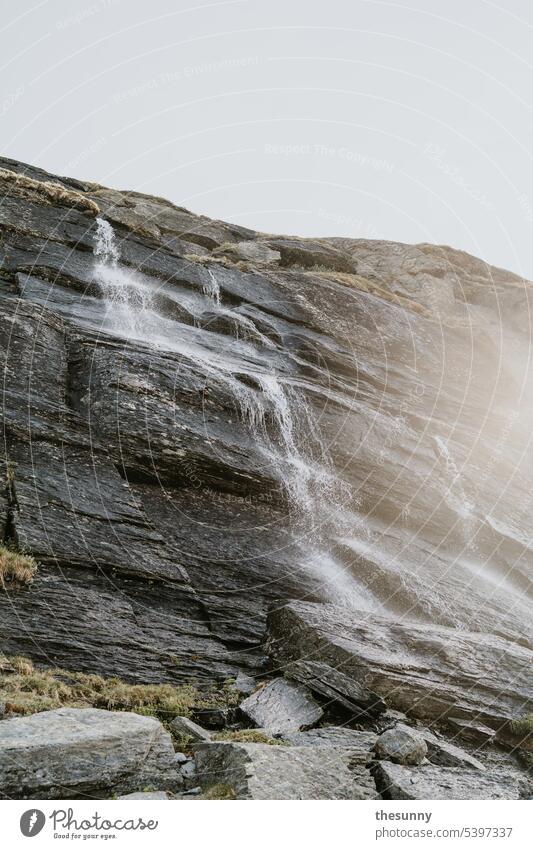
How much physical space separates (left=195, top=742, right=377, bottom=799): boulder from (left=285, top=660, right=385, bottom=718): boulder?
11.5 ft

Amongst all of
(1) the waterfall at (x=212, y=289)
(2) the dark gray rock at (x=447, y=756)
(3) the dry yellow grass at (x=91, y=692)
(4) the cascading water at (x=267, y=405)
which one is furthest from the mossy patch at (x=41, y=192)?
(2) the dark gray rock at (x=447, y=756)

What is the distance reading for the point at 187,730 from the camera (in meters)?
11.2

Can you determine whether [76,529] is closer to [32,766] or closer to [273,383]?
[32,766]

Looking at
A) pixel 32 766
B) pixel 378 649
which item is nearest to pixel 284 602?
pixel 378 649

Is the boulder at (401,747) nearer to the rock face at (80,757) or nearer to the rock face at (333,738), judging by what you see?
the rock face at (333,738)

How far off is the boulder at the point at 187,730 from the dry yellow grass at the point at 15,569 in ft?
16.2

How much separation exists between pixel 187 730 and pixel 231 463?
10.6 meters

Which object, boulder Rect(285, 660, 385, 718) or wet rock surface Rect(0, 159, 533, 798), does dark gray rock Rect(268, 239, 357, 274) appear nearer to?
wet rock surface Rect(0, 159, 533, 798)

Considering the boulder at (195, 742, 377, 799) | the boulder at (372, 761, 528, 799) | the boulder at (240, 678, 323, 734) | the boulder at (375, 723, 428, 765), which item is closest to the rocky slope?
the boulder at (240, 678, 323, 734)

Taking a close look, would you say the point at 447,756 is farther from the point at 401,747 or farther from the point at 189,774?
the point at 189,774

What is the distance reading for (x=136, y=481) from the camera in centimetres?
1905

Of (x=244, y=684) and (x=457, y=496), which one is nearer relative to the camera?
(x=244, y=684)

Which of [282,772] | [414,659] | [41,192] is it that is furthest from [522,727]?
[41,192]

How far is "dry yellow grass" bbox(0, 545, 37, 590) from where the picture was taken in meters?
13.9
